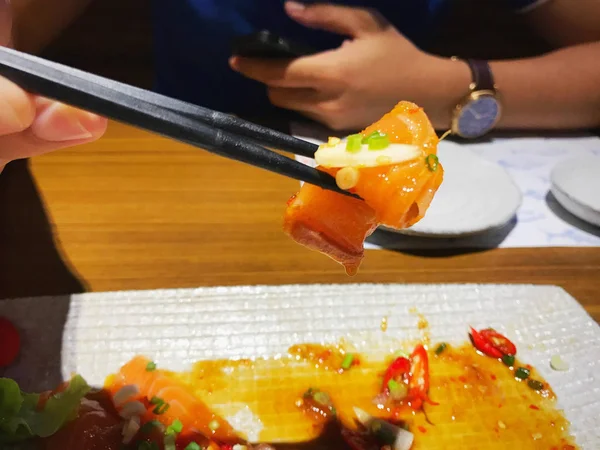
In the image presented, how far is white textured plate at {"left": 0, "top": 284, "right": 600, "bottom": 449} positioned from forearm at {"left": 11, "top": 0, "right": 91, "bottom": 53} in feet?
5.81

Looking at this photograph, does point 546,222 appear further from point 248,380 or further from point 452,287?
point 248,380

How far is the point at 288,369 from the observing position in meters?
1.76

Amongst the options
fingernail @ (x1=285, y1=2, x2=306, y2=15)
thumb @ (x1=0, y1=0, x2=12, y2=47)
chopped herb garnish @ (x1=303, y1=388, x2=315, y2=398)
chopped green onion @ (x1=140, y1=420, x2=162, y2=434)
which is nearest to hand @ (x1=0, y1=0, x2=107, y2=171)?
thumb @ (x1=0, y1=0, x2=12, y2=47)

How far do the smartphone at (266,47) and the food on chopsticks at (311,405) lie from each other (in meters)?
1.63

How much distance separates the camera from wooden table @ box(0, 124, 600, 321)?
2023 millimetres

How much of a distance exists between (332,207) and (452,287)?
97 centimetres

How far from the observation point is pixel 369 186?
47.1 inches

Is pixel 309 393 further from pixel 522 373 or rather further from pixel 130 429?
pixel 522 373

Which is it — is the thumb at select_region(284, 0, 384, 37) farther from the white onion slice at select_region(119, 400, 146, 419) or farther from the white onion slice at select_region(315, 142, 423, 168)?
the white onion slice at select_region(119, 400, 146, 419)

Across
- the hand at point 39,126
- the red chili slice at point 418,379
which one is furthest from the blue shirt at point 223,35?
the red chili slice at point 418,379

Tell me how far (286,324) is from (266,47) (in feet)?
5.03

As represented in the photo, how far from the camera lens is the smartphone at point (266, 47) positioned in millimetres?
2646

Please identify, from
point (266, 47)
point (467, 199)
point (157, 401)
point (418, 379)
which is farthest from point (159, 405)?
point (266, 47)

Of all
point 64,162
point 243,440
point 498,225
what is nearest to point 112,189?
point 64,162
